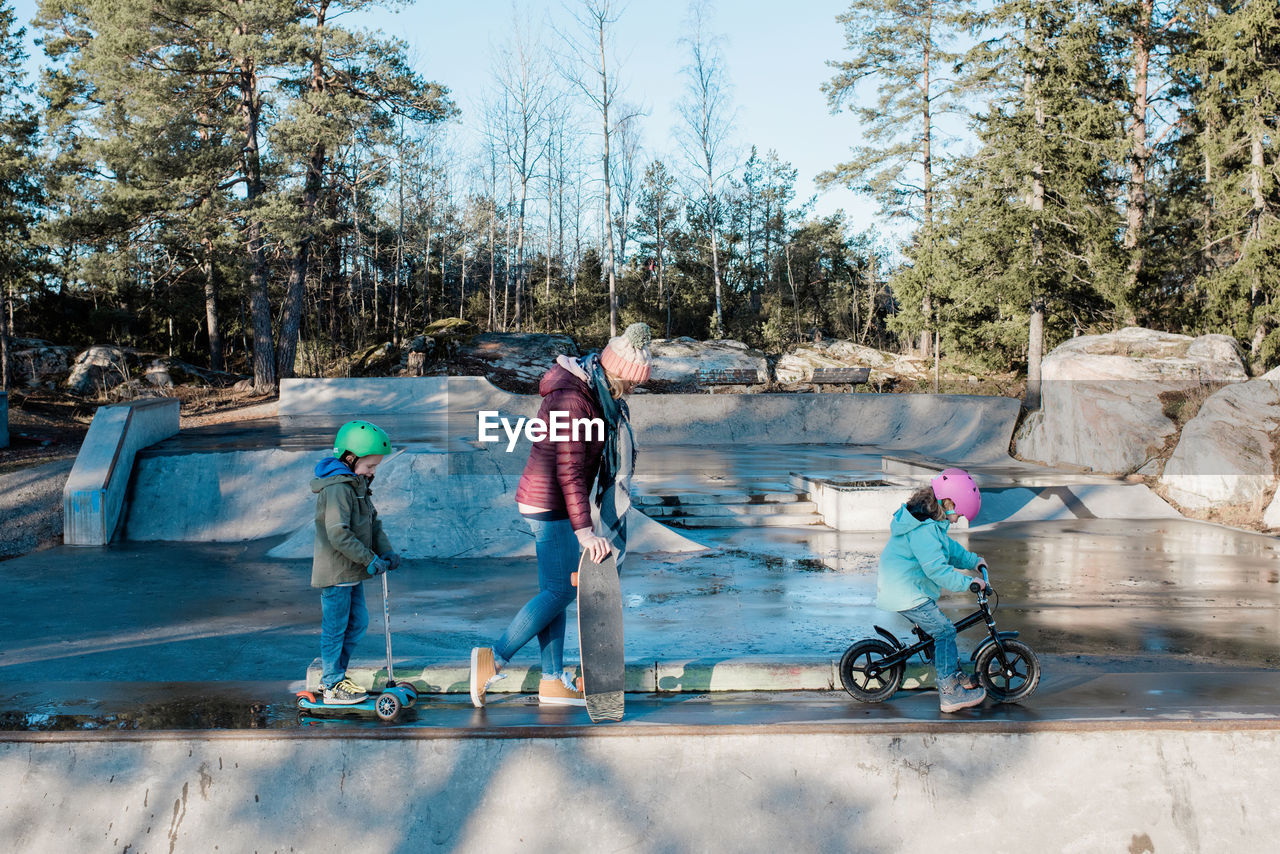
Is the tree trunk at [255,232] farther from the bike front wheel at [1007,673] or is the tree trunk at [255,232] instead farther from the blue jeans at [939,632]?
the bike front wheel at [1007,673]

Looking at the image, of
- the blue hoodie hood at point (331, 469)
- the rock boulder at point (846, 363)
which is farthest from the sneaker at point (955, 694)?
the rock boulder at point (846, 363)

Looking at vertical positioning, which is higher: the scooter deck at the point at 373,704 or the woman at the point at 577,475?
the woman at the point at 577,475

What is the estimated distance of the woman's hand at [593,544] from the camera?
155 inches

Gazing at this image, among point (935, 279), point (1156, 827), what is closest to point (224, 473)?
point (1156, 827)

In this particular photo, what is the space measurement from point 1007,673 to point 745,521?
24.7ft

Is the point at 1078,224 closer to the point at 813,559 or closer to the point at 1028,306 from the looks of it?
the point at 1028,306

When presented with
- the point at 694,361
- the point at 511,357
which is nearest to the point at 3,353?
the point at 511,357

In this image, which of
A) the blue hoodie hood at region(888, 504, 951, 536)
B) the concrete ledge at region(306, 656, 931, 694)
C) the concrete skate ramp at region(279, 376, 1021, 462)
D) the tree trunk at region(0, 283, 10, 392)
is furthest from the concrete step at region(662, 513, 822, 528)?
the tree trunk at region(0, 283, 10, 392)

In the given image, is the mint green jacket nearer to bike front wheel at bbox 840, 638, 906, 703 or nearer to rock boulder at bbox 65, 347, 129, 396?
bike front wheel at bbox 840, 638, 906, 703

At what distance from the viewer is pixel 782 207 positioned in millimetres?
41250

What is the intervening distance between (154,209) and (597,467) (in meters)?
21.6

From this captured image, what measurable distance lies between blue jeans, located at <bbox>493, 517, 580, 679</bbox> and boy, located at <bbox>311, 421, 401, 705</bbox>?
→ 2.13 feet

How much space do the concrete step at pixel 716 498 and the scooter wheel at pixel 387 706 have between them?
25.5 feet

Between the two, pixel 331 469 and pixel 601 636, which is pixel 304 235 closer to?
pixel 331 469
